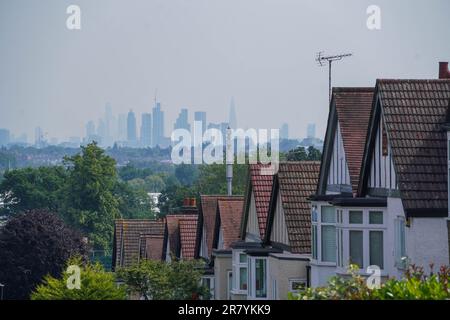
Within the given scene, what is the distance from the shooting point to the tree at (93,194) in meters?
169

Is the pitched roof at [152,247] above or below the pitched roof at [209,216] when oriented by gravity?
below

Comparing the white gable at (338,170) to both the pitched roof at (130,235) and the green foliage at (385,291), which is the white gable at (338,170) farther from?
the pitched roof at (130,235)

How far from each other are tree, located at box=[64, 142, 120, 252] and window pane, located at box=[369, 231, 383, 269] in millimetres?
126887

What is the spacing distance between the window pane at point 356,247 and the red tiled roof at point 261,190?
9.61 metres

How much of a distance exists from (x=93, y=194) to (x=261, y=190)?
11794 cm

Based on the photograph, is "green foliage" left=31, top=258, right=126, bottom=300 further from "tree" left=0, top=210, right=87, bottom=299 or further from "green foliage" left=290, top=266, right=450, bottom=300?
"tree" left=0, top=210, right=87, bottom=299

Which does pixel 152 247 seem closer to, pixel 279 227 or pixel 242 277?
pixel 242 277

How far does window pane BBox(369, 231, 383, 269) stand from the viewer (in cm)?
4081

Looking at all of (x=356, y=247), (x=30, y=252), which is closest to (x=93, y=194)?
(x=30, y=252)

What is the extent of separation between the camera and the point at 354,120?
43.9 metres

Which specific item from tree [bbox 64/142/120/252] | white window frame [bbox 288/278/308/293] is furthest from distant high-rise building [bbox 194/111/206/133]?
white window frame [bbox 288/278/308/293]

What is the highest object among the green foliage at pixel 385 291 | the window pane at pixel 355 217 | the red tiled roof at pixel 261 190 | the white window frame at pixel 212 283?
the red tiled roof at pixel 261 190

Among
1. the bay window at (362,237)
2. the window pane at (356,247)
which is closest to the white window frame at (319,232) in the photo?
the bay window at (362,237)
